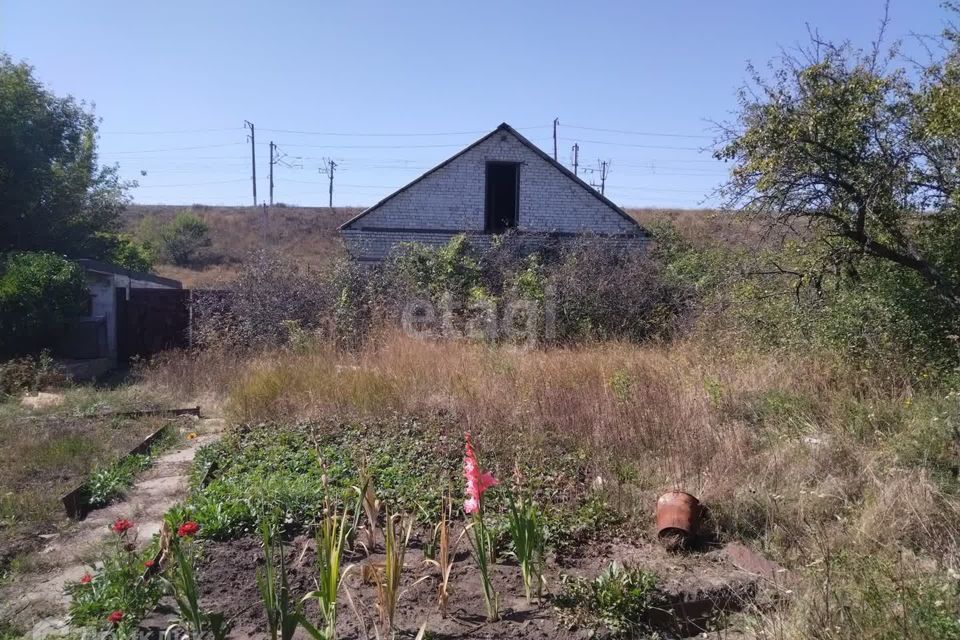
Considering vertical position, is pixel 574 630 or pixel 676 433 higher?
pixel 676 433

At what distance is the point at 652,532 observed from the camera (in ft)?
13.6

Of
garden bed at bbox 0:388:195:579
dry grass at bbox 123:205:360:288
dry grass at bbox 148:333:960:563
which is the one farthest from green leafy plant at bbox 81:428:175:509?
dry grass at bbox 123:205:360:288

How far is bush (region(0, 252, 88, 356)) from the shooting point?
11062 millimetres

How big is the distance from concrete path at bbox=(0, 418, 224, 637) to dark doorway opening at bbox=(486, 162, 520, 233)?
1381 cm

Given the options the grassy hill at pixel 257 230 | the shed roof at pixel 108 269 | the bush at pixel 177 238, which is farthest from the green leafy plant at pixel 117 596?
the bush at pixel 177 238

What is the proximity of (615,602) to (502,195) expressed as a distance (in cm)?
1802

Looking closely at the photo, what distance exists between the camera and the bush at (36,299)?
36.3 ft

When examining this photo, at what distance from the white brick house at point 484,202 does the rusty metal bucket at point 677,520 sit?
1444 cm

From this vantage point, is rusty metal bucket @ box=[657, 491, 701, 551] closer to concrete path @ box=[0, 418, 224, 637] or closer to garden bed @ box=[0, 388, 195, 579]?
concrete path @ box=[0, 418, 224, 637]

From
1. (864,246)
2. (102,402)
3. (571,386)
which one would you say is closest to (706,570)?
(571,386)

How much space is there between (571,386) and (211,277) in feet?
89.8

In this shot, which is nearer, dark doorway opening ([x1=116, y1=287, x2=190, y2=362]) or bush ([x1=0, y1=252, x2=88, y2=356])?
bush ([x1=0, y1=252, x2=88, y2=356])

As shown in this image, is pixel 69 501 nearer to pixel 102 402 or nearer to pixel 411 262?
pixel 102 402

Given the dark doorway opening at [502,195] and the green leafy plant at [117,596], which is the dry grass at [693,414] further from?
the dark doorway opening at [502,195]
